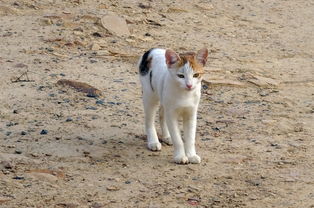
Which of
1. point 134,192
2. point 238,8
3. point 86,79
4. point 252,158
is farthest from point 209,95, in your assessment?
point 238,8

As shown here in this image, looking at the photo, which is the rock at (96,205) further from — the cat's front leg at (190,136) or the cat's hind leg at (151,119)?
the cat's hind leg at (151,119)

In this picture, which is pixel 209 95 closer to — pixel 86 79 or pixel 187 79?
pixel 86 79

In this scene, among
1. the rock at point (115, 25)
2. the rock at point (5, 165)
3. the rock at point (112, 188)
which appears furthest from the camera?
the rock at point (115, 25)

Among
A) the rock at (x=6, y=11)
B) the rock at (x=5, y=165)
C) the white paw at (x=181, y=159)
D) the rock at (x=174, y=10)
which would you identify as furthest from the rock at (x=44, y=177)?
the rock at (x=174, y=10)

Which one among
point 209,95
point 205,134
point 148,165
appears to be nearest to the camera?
point 148,165

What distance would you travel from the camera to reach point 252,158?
307 inches

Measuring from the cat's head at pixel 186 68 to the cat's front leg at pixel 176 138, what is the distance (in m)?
0.34

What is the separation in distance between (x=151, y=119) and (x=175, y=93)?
66 centimetres

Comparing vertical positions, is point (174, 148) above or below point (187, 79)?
below

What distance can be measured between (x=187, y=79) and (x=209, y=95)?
245 centimetres

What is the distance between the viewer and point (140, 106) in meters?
9.20

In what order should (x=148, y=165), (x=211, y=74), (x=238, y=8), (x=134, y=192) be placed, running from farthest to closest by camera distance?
(x=238, y=8)
(x=211, y=74)
(x=148, y=165)
(x=134, y=192)

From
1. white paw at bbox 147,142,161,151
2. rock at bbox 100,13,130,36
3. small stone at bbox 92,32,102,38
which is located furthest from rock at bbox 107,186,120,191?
rock at bbox 100,13,130,36

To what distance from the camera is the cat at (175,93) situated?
7.35m
